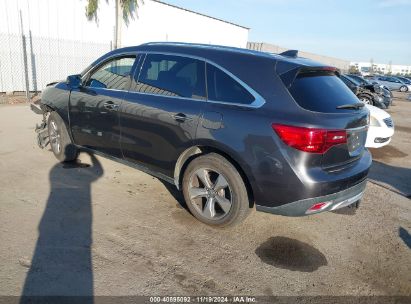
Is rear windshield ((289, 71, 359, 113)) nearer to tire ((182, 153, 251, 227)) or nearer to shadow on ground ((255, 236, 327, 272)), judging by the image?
tire ((182, 153, 251, 227))

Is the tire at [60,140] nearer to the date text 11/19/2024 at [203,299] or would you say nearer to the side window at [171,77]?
the side window at [171,77]

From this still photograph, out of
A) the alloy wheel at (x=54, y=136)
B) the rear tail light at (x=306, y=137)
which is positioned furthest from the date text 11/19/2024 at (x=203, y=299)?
the alloy wheel at (x=54, y=136)

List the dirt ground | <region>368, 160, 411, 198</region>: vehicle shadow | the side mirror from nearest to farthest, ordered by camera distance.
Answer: the dirt ground → the side mirror → <region>368, 160, 411, 198</region>: vehicle shadow

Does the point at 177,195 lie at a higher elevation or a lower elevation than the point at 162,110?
lower

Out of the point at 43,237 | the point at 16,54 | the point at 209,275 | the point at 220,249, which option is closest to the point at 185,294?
the point at 209,275

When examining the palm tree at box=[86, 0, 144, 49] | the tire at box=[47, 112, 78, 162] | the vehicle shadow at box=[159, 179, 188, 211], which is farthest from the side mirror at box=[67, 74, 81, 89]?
the palm tree at box=[86, 0, 144, 49]

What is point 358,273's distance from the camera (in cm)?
316

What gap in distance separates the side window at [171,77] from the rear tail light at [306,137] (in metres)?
0.96

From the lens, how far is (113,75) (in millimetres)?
4535

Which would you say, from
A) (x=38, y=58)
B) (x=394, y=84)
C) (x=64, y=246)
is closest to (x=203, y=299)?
(x=64, y=246)

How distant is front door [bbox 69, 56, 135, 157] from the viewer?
4.34m

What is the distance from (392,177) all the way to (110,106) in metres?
4.91

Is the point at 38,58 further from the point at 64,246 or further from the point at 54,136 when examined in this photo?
the point at 64,246

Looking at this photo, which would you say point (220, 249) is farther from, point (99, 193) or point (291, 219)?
point (99, 193)
